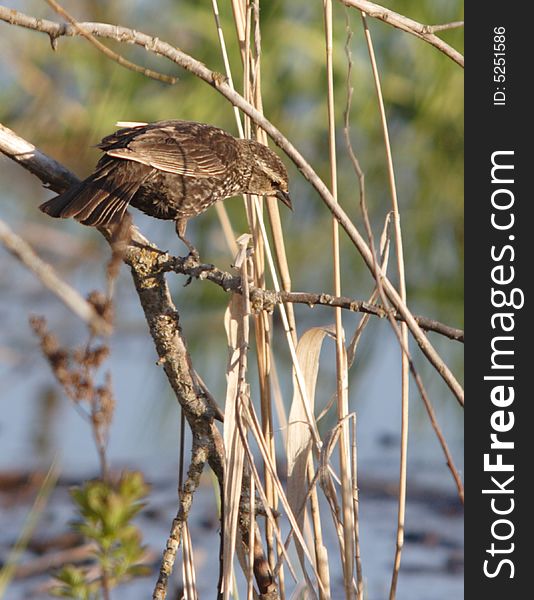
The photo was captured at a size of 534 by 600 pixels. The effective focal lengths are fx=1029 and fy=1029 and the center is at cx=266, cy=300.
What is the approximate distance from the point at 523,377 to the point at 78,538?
2.48m

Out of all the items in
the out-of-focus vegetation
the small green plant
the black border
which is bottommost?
the small green plant

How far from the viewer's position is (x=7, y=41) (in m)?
5.58

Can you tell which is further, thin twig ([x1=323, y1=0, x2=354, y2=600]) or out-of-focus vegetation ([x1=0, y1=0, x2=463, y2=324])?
out-of-focus vegetation ([x1=0, y1=0, x2=463, y2=324])

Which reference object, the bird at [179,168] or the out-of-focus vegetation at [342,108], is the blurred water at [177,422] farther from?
the bird at [179,168]

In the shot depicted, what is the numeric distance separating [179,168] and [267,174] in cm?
32

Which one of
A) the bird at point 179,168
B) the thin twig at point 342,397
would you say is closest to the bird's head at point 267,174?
the bird at point 179,168

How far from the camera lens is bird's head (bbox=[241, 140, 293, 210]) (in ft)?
9.27

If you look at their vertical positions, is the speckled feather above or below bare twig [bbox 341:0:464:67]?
above

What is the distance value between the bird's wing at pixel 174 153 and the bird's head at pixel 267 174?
0.11 metres

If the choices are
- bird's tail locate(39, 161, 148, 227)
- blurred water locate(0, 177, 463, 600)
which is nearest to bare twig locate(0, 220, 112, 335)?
bird's tail locate(39, 161, 148, 227)

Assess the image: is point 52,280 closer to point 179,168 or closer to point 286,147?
point 286,147

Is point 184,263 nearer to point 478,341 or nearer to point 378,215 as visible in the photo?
point 478,341

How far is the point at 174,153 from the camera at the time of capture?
280cm

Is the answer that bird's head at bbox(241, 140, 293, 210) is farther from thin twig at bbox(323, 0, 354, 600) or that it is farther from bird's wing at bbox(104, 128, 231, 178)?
thin twig at bbox(323, 0, 354, 600)
